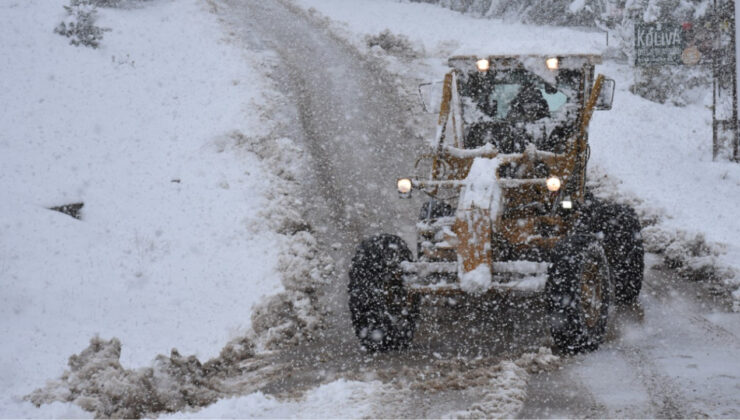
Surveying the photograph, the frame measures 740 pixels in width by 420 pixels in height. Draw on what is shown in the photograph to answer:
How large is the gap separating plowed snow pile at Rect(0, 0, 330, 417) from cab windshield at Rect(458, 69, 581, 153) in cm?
268

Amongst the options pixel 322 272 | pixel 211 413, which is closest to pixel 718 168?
pixel 322 272

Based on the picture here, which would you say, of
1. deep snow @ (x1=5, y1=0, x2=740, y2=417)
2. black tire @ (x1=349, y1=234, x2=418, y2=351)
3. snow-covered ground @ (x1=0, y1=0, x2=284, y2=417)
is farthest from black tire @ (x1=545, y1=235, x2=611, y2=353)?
snow-covered ground @ (x1=0, y1=0, x2=284, y2=417)

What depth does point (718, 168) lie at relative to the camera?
12.2 meters

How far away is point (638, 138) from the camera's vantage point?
13.6 meters

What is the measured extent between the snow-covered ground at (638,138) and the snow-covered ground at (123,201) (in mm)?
3930

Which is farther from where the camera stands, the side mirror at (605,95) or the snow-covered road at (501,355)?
the side mirror at (605,95)

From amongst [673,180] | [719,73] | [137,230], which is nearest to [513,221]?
[137,230]

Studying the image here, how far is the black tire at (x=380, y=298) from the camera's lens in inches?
221

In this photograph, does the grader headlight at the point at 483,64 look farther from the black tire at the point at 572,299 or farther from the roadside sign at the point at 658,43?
the roadside sign at the point at 658,43

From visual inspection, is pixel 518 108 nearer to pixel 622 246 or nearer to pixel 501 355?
pixel 622 246

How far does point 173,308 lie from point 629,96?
12826 millimetres

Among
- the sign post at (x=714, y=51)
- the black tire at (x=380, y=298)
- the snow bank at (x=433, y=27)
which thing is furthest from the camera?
the snow bank at (x=433, y=27)

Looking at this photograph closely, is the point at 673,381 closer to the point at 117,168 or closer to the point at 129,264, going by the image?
the point at 129,264

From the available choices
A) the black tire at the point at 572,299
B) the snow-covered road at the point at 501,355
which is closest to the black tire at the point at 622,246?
the snow-covered road at the point at 501,355
